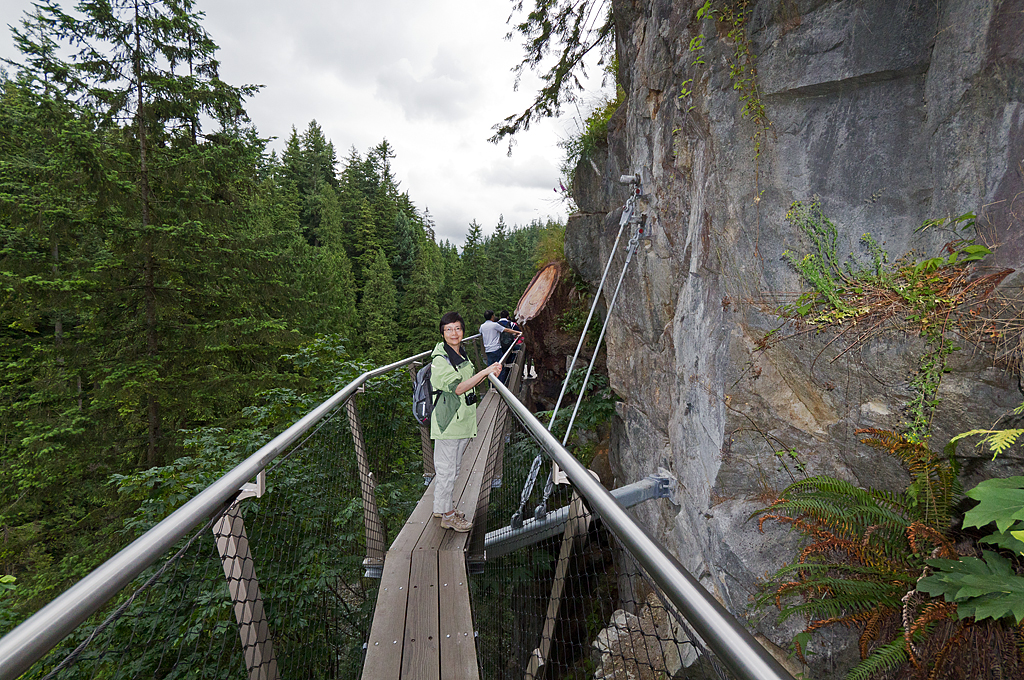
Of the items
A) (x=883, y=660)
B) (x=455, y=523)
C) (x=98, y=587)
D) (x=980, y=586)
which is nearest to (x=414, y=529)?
(x=455, y=523)

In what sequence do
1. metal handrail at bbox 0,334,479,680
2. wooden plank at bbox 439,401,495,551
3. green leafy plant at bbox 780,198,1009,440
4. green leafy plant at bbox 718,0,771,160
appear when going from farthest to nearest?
green leafy plant at bbox 718,0,771,160 → wooden plank at bbox 439,401,495,551 → green leafy plant at bbox 780,198,1009,440 → metal handrail at bbox 0,334,479,680

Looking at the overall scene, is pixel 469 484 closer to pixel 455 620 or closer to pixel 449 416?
pixel 449 416

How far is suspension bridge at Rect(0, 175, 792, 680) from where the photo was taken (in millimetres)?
903

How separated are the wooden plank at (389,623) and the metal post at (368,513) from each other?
1.06 feet

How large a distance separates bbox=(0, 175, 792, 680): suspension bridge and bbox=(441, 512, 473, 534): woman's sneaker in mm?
47

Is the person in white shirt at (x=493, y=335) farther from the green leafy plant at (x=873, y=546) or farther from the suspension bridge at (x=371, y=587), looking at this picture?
the green leafy plant at (x=873, y=546)

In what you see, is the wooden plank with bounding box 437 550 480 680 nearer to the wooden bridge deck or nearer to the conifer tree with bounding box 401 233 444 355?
the wooden bridge deck

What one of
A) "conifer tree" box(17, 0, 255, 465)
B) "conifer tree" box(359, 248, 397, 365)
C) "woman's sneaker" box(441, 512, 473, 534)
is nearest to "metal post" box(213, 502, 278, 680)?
"woman's sneaker" box(441, 512, 473, 534)

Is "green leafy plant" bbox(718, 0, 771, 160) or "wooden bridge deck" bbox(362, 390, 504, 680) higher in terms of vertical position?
"green leafy plant" bbox(718, 0, 771, 160)

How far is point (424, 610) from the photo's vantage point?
2.31 meters

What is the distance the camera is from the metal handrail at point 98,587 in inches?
27.0

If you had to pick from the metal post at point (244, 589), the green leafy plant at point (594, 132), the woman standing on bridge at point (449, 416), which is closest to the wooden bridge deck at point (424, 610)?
the woman standing on bridge at point (449, 416)

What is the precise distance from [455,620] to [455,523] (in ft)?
2.63

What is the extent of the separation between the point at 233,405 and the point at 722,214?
961 centimetres
